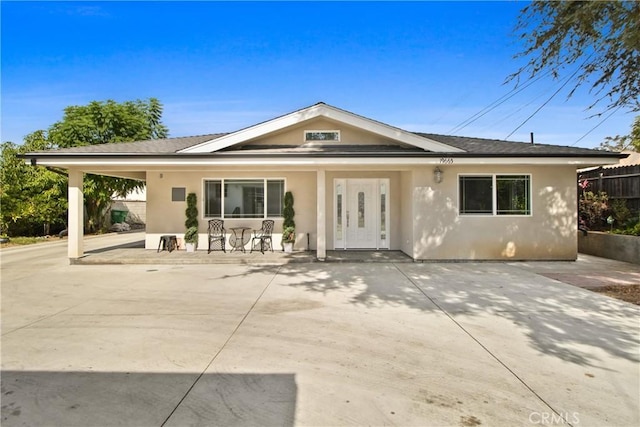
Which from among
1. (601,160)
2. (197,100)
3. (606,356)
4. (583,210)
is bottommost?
(606,356)

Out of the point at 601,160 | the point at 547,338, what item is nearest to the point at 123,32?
the point at 547,338

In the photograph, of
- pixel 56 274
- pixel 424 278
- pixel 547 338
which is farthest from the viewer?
pixel 56 274

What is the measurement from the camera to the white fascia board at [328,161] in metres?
Result: 9.14

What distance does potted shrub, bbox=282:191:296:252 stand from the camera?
1098 cm

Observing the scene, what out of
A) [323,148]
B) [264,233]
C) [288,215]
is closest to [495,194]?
[323,148]

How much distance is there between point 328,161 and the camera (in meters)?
9.19

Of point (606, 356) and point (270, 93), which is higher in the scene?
point (270, 93)

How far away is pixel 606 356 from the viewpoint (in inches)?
144

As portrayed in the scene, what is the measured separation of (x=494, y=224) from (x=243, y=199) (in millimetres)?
7918

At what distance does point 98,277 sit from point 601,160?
43.5ft

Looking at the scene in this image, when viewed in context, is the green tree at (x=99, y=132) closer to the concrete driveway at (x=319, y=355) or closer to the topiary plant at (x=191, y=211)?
the topiary plant at (x=191, y=211)

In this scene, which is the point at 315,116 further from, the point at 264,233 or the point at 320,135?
the point at 264,233

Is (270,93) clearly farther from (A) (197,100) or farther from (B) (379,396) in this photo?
(B) (379,396)

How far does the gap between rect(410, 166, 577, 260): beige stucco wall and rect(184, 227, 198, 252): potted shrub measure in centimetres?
696
